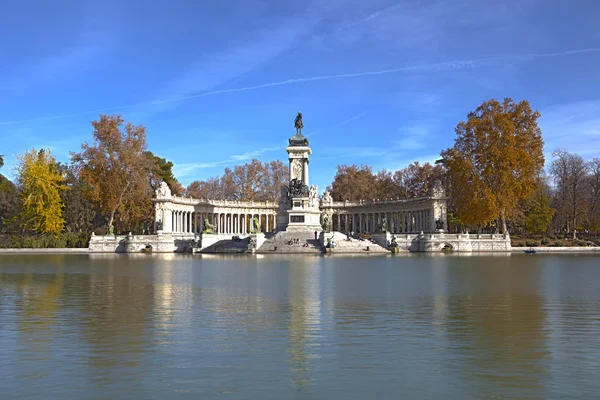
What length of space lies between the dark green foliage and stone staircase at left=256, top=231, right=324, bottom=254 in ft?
80.2

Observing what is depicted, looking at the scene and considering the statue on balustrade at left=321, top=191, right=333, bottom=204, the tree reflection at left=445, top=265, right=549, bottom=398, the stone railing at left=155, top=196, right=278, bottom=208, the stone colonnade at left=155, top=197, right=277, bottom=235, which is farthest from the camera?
the statue on balustrade at left=321, top=191, right=333, bottom=204

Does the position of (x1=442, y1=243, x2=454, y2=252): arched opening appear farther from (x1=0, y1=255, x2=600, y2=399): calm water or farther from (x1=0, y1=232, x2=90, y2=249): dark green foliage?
(x1=0, y1=232, x2=90, y2=249): dark green foliage

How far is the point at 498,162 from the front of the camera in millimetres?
61500

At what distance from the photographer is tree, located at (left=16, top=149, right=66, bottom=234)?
2569 inches

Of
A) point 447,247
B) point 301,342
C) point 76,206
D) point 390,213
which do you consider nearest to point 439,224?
point 447,247

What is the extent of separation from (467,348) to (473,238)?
54524 mm

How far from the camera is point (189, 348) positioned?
437 inches

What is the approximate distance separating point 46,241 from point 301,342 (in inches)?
2431

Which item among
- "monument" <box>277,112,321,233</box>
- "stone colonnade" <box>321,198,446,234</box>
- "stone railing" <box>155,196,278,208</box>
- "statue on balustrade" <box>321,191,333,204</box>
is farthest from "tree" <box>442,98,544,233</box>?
"stone railing" <box>155,196,278,208</box>

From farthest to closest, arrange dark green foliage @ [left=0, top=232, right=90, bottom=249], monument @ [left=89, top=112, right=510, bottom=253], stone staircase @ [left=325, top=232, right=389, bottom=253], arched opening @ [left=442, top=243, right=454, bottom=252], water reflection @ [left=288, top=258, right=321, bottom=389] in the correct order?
dark green foliage @ [left=0, top=232, right=90, bottom=249]
arched opening @ [left=442, top=243, right=454, bottom=252]
monument @ [left=89, top=112, right=510, bottom=253]
stone staircase @ [left=325, top=232, right=389, bottom=253]
water reflection @ [left=288, top=258, right=321, bottom=389]

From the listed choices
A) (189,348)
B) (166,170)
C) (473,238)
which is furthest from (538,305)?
(166,170)

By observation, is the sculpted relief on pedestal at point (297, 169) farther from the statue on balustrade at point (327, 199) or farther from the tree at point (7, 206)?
the tree at point (7, 206)

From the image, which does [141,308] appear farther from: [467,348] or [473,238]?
[473,238]

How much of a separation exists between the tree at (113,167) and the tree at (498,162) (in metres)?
39.6
